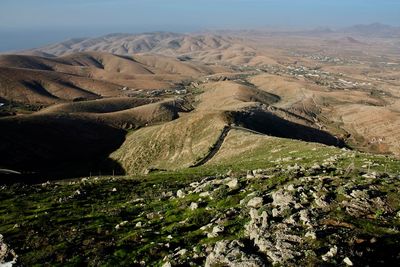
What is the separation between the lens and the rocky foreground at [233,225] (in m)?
17.9

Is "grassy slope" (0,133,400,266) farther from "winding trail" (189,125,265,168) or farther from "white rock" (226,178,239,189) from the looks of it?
"winding trail" (189,125,265,168)

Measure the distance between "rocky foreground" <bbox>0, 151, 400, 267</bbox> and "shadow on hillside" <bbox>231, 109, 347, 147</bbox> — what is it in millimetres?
82559

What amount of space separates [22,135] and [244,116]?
→ 2424 inches

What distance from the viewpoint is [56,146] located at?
354 feet

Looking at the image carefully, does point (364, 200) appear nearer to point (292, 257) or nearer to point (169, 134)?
point (292, 257)

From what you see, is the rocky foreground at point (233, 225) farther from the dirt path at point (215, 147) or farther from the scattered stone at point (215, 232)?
the dirt path at point (215, 147)

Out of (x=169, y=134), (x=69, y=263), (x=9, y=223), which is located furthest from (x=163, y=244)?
(x=169, y=134)

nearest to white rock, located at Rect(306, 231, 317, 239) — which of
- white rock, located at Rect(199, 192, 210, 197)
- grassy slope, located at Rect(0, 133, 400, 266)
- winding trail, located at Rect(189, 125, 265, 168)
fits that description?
grassy slope, located at Rect(0, 133, 400, 266)

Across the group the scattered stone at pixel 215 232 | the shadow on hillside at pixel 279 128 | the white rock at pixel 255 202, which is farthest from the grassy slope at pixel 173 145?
the scattered stone at pixel 215 232

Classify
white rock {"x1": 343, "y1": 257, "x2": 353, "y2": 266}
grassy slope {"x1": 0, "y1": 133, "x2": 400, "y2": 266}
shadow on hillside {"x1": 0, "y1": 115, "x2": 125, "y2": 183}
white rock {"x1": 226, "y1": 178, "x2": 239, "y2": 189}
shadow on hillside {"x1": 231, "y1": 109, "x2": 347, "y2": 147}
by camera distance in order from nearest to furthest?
white rock {"x1": 343, "y1": 257, "x2": 353, "y2": 266} < grassy slope {"x1": 0, "y1": 133, "x2": 400, "y2": 266} < white rock {"x1": 226, "y1": 178, "x2": 239, "y2": 189} < shadow on hillside {"x1": 0, "y1": 115, "x2": 125, "y2": 183} < shadow on hillside {"x1": 231, "y1": 109, "x2": 347, "y2": 147}

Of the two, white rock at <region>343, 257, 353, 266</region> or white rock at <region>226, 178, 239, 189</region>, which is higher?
white rock at <region>343, 257, 353, 266</region>

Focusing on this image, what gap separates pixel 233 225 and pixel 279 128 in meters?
108

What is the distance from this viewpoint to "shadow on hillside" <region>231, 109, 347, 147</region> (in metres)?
117

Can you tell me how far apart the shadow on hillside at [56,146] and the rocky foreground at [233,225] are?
52493mm
